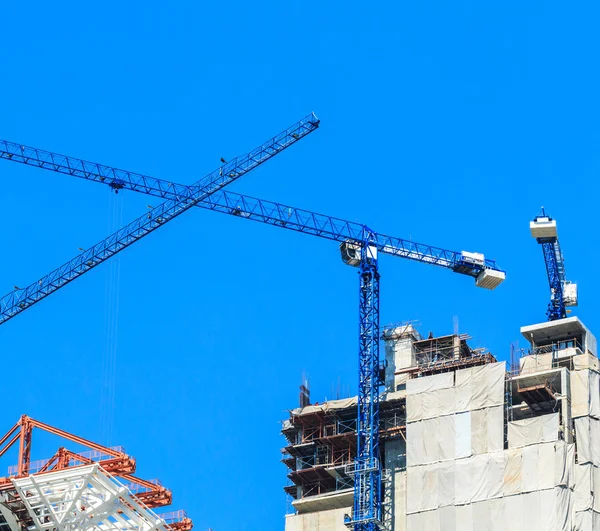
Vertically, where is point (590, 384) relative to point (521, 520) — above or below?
above

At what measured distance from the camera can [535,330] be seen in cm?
19475

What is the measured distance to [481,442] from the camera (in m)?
185

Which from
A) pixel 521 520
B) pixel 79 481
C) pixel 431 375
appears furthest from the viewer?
pixel 431 375

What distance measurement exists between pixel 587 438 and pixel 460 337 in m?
19.9

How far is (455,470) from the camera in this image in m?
185

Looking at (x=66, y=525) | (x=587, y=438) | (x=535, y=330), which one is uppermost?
(x=535, y=330)

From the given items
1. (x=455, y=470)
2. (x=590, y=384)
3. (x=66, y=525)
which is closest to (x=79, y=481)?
(x=66, y=525)

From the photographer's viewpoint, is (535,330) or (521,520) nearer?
(521,520)

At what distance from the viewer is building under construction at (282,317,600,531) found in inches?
7096

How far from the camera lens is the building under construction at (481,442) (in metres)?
→ 180

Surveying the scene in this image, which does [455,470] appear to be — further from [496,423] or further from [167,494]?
[167,494]

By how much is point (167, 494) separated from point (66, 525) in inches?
410

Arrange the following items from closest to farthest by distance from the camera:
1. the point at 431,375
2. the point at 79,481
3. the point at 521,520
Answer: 1. the point at 79,481
2. the point at 521,520
3. the point at 431,375

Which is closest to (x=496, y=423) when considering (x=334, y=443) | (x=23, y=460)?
(x=334, y=443)
